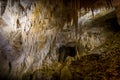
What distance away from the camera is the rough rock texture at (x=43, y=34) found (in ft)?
23.0

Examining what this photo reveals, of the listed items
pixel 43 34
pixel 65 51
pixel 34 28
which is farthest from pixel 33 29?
pixel 65 51

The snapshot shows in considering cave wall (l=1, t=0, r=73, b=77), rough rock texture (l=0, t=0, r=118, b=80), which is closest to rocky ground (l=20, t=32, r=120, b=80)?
rough rock texture (l=0, t=0, r=118, b=80)

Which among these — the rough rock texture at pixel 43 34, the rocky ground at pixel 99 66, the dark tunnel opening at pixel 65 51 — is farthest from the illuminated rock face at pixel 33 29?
the rocky ground at pixel 99 66

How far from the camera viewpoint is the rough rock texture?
23.0 feet

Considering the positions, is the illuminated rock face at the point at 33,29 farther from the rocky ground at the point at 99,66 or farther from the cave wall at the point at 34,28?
the rocky ground at the point at 99,66

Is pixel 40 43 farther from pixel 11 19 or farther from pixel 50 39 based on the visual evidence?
pixel 11 19

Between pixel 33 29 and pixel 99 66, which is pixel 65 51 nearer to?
pixel 33 29

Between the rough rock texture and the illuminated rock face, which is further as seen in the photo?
the illuminated rock face

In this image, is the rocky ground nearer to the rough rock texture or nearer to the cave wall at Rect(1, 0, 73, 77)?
the rough rock texture

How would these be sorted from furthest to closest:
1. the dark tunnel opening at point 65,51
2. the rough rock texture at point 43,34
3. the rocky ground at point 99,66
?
the dark tunnel opening at point 65,51 < the rough rock texture at point 43,34 < the rocky ground at point 99,66

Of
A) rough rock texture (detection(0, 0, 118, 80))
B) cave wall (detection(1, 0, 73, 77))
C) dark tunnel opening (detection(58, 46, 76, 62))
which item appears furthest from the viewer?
dark tunnel opening (detection(58, 46, 76, 62))

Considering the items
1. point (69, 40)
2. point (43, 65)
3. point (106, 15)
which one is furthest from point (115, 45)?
point (43, 65)

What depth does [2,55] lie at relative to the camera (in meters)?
9.51

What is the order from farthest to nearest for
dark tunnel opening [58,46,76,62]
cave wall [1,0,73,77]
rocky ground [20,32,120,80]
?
dark tunnel opening [58,46,76,62], cave wall [1,0,73,77], rocky ground [20,32,120,80]
